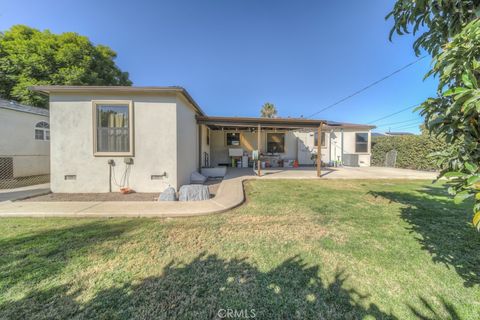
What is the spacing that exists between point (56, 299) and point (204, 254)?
1.58 meters

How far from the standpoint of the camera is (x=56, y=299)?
1.88 metres

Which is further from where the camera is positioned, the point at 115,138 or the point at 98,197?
the point at 115,138

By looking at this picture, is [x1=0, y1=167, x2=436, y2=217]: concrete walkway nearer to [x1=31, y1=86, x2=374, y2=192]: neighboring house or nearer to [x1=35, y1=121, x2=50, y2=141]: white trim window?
[x1=31, y1=86, x2=374, y2=192]: neighboring house

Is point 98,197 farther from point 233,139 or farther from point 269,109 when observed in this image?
point 269,109

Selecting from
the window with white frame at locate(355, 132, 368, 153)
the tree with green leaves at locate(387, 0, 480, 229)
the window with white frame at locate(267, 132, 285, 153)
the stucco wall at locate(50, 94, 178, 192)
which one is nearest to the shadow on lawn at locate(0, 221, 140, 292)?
the stucco wall at locate(50, 94, 178, 192)

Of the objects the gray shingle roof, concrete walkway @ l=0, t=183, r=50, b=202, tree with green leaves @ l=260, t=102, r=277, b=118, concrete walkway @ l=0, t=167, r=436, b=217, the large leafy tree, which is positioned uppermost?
tree with green leaves @ l=260, t=102, r=277, b=118

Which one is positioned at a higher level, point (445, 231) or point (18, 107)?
point (18, 107)

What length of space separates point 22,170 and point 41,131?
7.36ft

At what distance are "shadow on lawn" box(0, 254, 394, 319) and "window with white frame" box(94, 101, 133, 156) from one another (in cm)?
516

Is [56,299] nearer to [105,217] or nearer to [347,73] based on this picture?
[105,217]

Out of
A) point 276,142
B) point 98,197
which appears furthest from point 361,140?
point 98,197

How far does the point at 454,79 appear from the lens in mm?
1700

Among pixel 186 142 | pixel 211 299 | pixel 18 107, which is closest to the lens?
pixel 211 299

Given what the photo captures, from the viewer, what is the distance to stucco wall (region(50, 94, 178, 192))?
6.20 m
